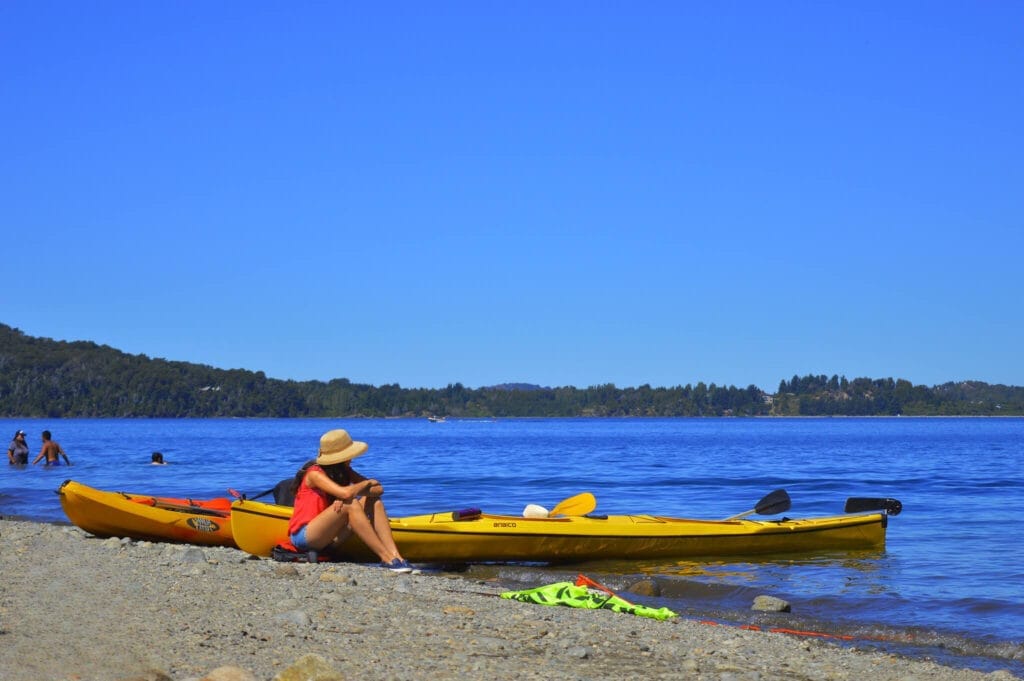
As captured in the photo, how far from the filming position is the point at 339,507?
1019 centimetres

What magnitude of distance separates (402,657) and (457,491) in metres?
19.5

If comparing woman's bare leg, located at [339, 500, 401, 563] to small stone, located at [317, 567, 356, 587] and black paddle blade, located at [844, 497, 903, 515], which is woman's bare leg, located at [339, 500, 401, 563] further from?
black paddle blade, located at [844, 497, 903, 515]

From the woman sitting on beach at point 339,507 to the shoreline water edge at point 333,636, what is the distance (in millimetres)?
842

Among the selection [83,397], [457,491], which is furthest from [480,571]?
[83,397]

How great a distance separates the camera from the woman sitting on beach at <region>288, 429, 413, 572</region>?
998 centimetres

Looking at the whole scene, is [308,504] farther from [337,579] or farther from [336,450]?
[337,579]

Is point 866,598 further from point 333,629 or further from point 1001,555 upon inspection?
point 333,629

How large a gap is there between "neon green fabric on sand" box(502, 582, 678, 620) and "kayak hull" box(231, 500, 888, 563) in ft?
8.76

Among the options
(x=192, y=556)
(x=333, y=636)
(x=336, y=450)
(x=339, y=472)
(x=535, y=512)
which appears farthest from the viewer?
(x=535, y=512)

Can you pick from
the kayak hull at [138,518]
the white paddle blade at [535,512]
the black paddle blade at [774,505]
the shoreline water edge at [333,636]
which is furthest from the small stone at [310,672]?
the black paddle blade at [774,505]

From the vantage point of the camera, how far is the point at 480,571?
12.0 meters

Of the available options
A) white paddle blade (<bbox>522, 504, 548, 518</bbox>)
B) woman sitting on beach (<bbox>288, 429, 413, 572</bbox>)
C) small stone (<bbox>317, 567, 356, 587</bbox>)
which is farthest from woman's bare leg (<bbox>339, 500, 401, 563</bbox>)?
white paddle blade (<bbox>522, 504, 548, 518</bbox>)

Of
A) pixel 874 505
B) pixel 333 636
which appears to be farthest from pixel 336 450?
pixel 874 505

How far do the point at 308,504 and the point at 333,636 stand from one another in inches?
159
